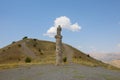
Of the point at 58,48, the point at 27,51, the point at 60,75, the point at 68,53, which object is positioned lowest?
the point at 60,75

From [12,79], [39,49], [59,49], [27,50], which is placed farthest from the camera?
[39,49]

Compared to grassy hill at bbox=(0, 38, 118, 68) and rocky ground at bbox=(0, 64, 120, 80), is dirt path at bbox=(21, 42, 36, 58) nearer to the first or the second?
grassy hill at bbox=(0, 38, 118, 68)

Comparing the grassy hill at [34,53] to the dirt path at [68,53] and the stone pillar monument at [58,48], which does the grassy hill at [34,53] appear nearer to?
the dirt path at [68,53]

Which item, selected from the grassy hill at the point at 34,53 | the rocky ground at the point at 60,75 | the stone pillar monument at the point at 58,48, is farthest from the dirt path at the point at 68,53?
the rocky ground at the point at 60,75

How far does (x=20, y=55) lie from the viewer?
87125 mm

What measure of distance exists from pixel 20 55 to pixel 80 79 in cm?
6299

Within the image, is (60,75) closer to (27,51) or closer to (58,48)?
(58,48)

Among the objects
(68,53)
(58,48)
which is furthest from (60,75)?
(68,53)

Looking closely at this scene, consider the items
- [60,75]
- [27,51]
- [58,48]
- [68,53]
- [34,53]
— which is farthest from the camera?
[27,51]

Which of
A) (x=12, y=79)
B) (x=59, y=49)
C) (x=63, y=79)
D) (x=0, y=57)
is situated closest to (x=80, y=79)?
(x=63, y=79)

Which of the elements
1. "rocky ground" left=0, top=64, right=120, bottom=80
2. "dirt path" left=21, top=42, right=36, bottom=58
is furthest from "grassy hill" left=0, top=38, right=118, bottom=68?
"rocky ground" left=0, top=64, right=120, bottom=80

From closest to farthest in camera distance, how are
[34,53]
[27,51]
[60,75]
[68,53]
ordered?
[60,75]
[68,53]
[34,53]
[27,51]

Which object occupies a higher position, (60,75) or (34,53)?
(34,53)

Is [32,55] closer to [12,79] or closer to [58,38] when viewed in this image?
[58,38]
